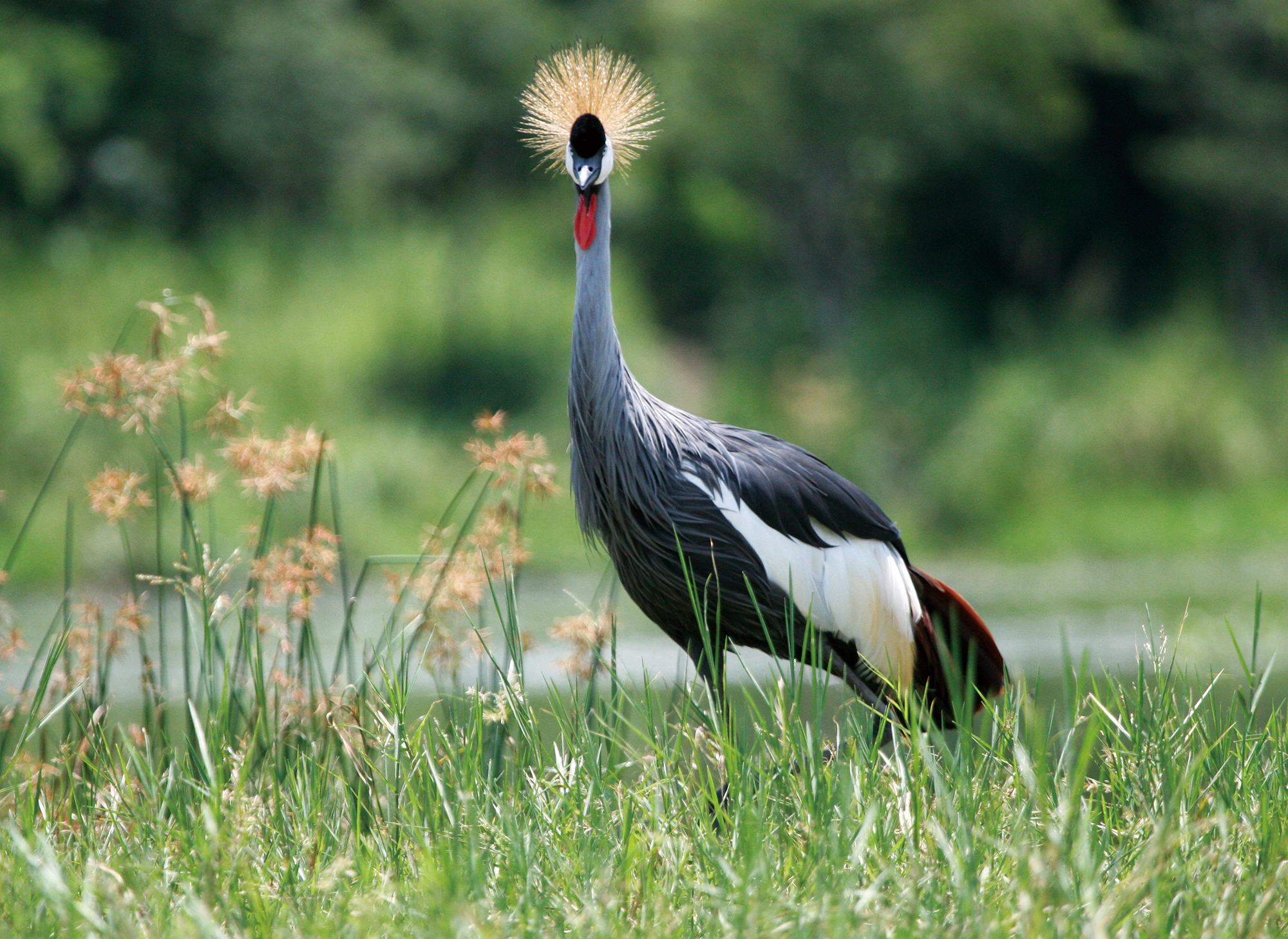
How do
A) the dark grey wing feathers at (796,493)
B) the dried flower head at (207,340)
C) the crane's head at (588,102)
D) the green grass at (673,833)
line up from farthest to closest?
the crane's head at (588,102) < the dark grey wing feathers at (796,493) < the dried flower head at (207,340) < the green grass at (673,833)

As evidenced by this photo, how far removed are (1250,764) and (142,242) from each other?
13.3 meters

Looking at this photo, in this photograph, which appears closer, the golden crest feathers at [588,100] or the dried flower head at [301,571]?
the dried flower head at [301,571]

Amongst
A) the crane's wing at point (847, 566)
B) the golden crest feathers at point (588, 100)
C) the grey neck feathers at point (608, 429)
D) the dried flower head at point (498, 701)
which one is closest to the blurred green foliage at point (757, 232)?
the golden crest feathers at point (588, 100)

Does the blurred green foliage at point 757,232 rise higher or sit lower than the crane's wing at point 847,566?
higher

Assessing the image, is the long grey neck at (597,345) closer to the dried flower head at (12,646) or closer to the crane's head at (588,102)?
the crane's head at (588,102)

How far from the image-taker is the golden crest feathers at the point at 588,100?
360cm

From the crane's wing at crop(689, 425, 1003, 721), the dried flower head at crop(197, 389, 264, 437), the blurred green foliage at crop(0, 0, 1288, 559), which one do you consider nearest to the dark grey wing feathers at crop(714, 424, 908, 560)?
the crane's wing at crop(689, 425, 1003, 721)

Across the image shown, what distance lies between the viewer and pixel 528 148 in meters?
17.7

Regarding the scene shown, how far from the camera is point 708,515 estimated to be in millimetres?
3287

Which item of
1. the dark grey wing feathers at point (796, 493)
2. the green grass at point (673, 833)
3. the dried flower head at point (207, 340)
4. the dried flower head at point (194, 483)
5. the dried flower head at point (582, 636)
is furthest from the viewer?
the dark grey wing feathers at point (796, 493)

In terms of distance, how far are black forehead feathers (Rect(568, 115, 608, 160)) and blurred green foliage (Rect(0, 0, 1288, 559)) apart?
8.32 metres

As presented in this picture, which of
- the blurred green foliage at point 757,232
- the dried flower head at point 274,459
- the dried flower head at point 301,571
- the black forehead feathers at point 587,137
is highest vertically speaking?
the blurred green foliage at point 757,232

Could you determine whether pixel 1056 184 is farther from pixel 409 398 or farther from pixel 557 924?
pixel 557 924

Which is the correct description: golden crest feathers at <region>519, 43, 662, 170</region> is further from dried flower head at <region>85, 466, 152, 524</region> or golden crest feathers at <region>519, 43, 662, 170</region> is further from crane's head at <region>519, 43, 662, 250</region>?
dried flower head at <region>85, 466, 152, 524</region>
